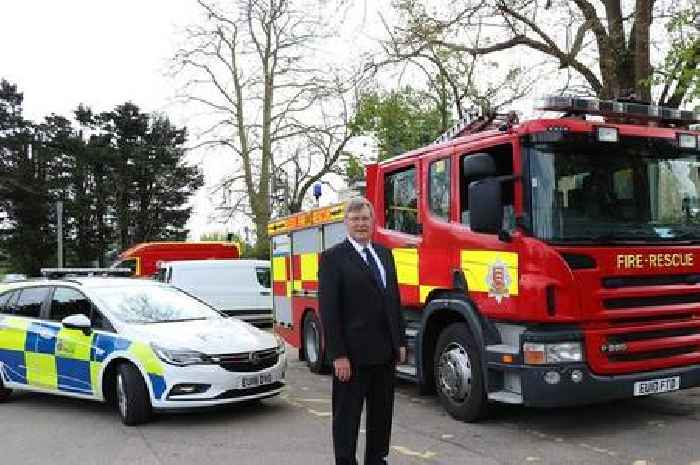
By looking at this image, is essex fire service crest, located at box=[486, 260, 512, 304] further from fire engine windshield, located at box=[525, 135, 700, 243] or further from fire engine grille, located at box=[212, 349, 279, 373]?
fire engine grille, located at box=[212, 349, 279, 373]

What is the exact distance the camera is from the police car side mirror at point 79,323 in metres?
8.18

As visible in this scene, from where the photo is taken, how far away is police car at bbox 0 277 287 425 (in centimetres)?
754

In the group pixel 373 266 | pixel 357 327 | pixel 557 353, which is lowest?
pixel 557 353

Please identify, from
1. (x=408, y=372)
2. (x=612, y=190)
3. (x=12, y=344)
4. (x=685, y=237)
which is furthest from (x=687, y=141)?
(x=12, y=344)

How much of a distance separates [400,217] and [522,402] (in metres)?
2.76

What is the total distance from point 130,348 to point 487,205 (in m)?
3.76

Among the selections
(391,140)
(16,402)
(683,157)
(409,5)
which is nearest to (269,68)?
(391,140)

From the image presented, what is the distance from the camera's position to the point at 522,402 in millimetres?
6449

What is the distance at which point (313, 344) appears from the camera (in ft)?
36.8

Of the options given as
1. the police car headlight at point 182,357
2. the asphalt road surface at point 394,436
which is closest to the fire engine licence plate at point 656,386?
the asphalt road surface at point 394,436

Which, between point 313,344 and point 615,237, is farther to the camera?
point 313,344

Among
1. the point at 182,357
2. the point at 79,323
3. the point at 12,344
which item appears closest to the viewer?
the point at 182,357

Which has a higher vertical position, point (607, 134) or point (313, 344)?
point (607, 134)

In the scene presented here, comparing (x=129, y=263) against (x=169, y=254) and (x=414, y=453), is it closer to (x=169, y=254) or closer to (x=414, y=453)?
(x=169, y=254)
